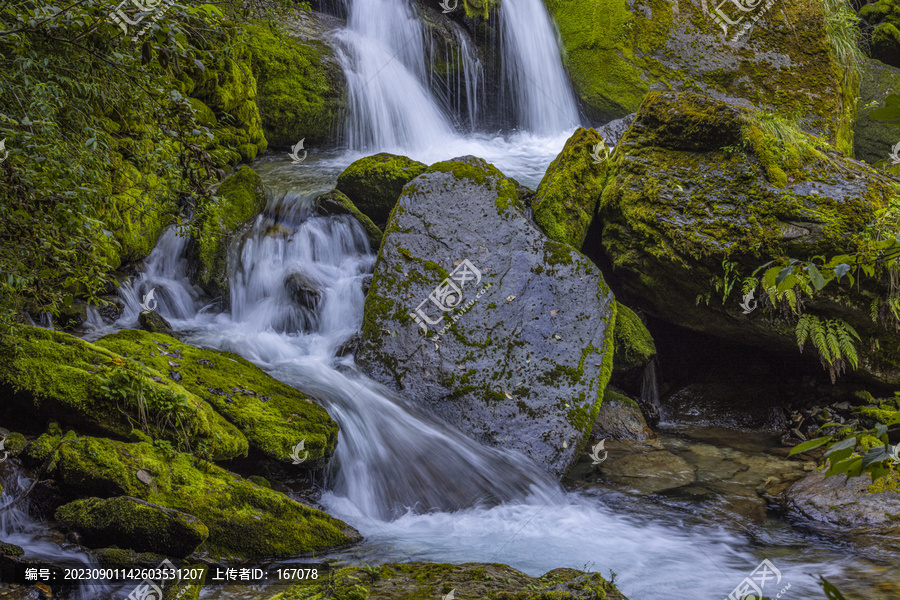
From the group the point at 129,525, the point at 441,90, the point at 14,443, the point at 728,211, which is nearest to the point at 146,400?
the point at 14,443

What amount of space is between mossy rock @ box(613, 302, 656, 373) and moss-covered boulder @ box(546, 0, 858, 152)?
5.85m

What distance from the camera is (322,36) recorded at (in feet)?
40.3

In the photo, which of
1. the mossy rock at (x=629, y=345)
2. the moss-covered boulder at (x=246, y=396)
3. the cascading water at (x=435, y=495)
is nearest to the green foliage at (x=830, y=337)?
the mossy rock at (x=629, y=345)

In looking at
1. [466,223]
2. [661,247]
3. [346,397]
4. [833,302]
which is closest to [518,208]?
[466,223]

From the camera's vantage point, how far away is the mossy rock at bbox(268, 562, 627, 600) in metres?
2.57

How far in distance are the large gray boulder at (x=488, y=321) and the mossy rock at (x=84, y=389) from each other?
221cm

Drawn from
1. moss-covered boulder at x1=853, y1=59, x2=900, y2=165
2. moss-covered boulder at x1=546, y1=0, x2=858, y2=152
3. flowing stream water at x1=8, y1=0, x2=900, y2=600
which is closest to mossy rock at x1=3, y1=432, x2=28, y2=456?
flowing stream water at x1=8, y1=0, x2=900, y2=600

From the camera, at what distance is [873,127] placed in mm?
10367

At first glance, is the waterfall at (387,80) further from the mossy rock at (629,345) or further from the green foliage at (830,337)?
the green foliage at (830,337)

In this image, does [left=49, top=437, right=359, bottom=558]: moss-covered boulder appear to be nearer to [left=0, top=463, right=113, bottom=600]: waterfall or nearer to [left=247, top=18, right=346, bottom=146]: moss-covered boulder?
[left=0, top=463, right=113, bottom=600]: waterfall

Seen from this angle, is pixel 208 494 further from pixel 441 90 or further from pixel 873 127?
pixel 873 127

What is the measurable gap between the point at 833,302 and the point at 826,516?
2.28 m

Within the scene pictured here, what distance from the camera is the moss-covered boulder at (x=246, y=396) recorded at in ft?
14.3

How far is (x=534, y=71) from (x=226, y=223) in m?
8.47
